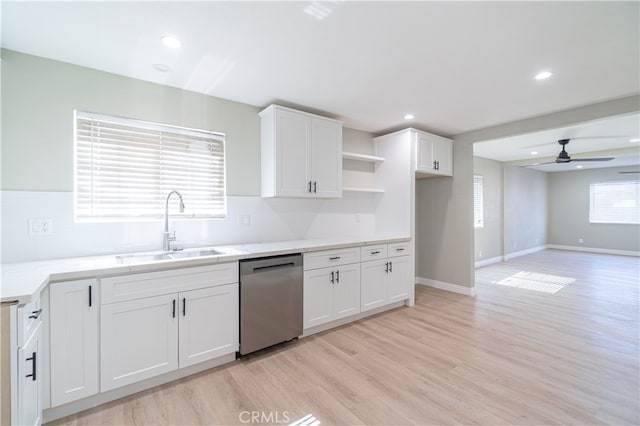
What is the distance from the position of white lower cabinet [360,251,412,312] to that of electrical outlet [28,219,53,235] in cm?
286

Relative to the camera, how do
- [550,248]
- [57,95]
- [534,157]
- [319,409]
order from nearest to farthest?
[319,409] < [57,95] < [534,157] < [550,248]

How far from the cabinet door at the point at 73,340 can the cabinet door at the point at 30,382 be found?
105 millimetres

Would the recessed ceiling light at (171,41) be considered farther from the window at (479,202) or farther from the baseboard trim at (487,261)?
the baseboard trim at (487,261)

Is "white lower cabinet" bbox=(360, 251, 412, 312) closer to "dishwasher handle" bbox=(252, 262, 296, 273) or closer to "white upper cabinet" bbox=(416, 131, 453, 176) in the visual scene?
"dishwasher handle" bbox=(252, 262, 296, 273)

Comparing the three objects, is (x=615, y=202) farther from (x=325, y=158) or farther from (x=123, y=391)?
(x=123, y=391)

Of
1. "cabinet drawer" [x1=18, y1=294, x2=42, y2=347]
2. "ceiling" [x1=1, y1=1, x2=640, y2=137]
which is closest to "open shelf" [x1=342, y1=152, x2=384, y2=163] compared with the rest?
"ceiling" [x1=1, y1=1, x2=640, y2=137]

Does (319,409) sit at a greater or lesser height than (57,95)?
lesser

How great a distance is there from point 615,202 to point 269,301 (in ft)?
34.0

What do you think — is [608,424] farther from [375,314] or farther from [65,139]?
[65,139]

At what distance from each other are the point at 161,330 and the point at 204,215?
3.94 ft

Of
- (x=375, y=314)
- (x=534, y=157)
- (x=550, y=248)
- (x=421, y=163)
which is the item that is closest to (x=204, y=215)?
(x=375, y=314)

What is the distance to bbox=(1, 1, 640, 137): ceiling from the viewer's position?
1.68 meters

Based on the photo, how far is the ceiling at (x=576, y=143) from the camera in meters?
4.23

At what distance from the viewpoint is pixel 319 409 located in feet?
6.11
